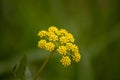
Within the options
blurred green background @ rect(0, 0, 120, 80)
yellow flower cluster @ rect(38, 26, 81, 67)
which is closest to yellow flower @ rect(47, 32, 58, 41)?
yellow flower cluster @ rect(38, 26, 81, 67)

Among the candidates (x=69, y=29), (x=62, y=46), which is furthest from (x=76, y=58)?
(x=69, y=29)

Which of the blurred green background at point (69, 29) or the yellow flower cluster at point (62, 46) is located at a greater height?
the blurred green background at point (69, 29)

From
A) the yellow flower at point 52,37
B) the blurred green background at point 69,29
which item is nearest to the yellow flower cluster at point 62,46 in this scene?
the yellow flower at point 52,37

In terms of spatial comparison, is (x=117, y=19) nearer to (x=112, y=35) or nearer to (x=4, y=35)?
(x=112, y=35)

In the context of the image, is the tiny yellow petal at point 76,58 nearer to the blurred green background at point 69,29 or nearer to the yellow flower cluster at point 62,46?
the yellow flower cluster at point 62,46

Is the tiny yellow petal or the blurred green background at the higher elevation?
the blurred green background

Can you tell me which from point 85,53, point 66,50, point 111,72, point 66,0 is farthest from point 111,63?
point 66,50

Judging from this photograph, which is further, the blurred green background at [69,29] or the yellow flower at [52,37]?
the blurred green background at [69,29]

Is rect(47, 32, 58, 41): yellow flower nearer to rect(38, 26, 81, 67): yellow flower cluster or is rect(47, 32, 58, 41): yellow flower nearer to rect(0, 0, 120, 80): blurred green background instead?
rect(38, 26, 81, 67): yellow flower cluster
